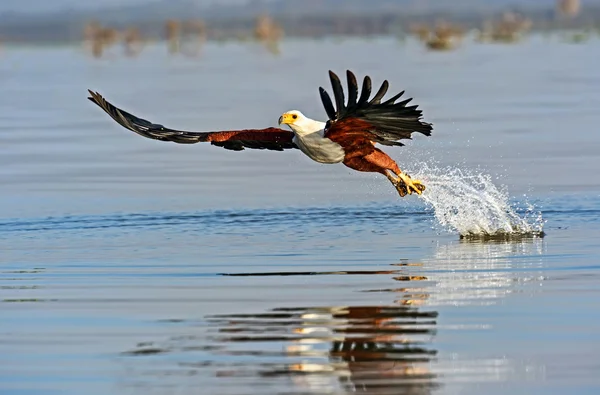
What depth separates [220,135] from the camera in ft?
Result: 44.6

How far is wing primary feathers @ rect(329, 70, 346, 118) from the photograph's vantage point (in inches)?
461

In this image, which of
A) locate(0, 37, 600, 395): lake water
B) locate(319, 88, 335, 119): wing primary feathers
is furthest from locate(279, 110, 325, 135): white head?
locate(0, 37, 600, 395): lake water

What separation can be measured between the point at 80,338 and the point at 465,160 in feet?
33.3

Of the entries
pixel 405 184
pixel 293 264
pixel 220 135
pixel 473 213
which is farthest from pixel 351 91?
pixel 473 213

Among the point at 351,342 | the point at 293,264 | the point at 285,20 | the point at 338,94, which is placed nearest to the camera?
the point at 351,342

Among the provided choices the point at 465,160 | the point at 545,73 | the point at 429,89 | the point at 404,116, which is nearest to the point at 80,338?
the point at 404,116

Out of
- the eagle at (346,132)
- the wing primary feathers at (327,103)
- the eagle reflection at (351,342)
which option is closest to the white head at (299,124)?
the eagle at (346,132)

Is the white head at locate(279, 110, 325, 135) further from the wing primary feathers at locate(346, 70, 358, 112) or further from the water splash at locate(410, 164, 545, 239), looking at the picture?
the water splash at locate(410, 164, 545, 239)

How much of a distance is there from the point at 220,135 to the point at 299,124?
105 cm

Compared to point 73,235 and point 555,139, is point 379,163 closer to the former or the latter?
point 73,235

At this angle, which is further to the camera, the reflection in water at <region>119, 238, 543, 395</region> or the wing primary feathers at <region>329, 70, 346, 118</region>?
the wing primary feathers at <region>329, 70, 346, 118</region>

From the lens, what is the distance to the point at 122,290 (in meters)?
11.2

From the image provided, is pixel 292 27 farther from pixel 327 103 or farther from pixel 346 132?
pixel 327 103

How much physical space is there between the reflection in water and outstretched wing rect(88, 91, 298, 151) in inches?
76.4
